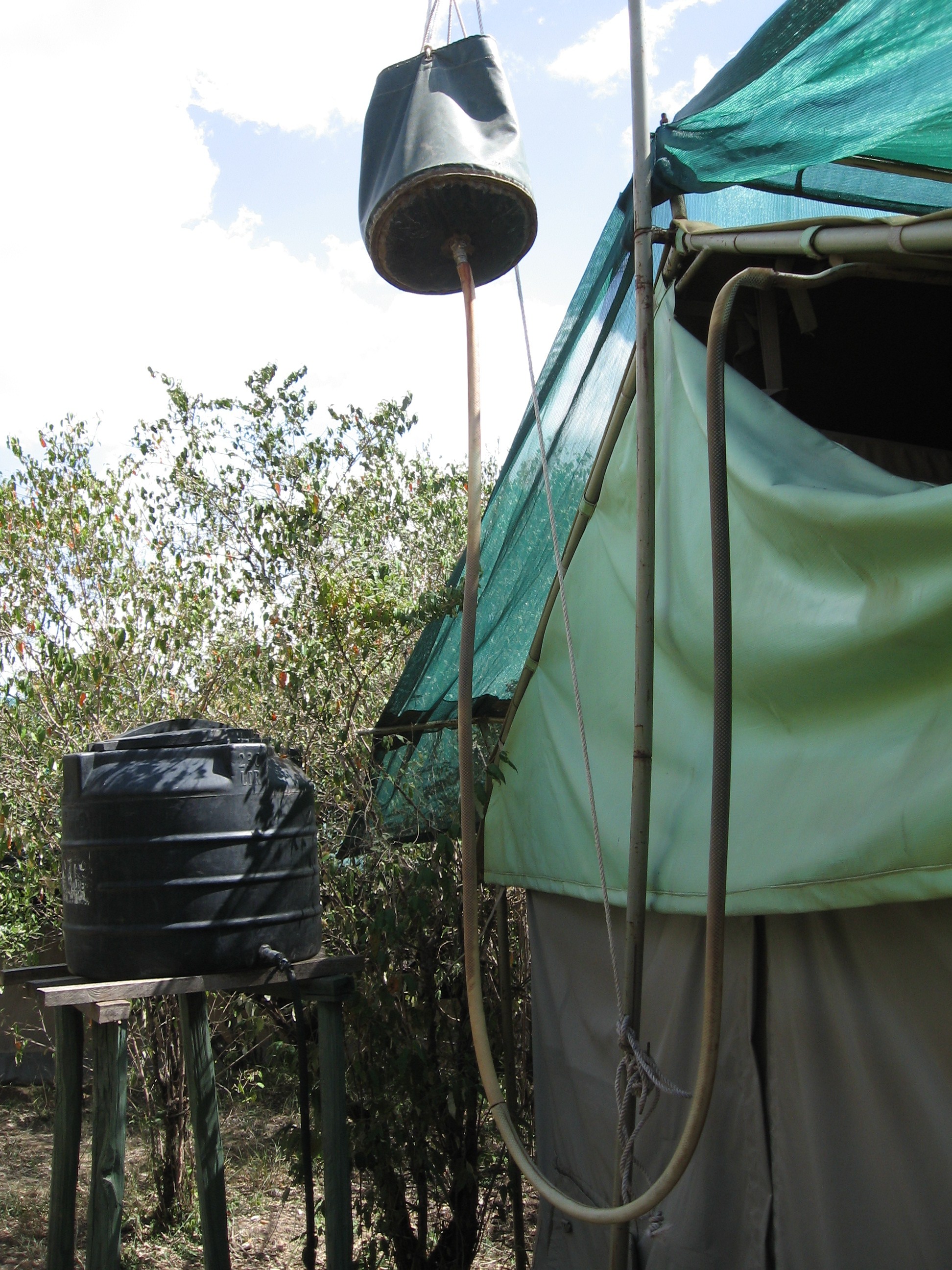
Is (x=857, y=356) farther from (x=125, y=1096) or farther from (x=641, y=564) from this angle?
(x=125, y=1096)

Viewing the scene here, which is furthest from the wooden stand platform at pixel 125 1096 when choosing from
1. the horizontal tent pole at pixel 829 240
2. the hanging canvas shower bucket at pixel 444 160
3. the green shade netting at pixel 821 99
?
the green shade netting at pixel 821 99

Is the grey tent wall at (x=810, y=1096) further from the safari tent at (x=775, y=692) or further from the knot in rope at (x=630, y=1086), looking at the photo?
the knot in rope at (x=630, y=1086)

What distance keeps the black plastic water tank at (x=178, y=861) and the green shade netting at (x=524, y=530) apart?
0.84m

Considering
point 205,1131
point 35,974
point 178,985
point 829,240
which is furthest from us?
point 35,974

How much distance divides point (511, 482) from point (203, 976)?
6.33ft

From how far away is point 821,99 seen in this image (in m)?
2.06

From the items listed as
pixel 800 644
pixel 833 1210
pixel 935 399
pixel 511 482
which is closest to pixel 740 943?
pixel 833 1210

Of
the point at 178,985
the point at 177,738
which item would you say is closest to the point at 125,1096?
the point at 178,985

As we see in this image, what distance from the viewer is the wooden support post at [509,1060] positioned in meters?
3.24

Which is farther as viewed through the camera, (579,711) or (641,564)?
(579,711)

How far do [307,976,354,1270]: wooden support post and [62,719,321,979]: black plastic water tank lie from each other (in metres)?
0.14

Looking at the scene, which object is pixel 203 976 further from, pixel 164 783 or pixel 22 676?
pixel 22 676

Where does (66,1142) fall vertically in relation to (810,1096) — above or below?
below

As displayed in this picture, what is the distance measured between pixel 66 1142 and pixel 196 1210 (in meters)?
2.08
